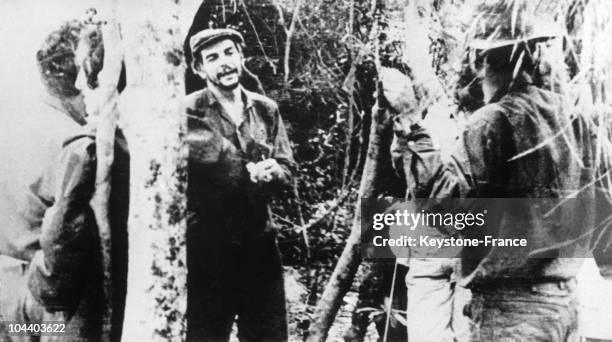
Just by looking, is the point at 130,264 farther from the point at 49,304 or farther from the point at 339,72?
the point at 339,72

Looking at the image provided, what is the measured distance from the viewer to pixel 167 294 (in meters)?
4.28

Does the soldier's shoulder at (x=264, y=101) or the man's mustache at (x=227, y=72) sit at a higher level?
the man's mustache at (x=227, y=72)

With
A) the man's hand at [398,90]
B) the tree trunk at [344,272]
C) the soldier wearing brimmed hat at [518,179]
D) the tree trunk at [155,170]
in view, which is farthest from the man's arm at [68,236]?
the soldier wearing brimmed hat at [518,179]

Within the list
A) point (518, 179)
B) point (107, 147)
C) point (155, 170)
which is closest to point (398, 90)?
point (518, 179)

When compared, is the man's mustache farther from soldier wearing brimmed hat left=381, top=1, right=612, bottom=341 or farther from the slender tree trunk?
soldier wearing brimmed hat left=381, top=1, right=612, bottom=341

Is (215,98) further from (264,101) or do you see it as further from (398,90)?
(398,90)

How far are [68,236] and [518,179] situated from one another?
9.89ft

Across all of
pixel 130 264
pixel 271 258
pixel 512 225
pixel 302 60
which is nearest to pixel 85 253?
pixel 130 264

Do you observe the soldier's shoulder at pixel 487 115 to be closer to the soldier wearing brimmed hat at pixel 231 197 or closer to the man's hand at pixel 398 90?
the man's hand at pixel 398 90

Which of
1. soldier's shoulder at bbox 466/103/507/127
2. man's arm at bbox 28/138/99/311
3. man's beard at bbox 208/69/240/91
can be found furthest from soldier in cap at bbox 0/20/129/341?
soldier's shoulder at bbox 466/103/507/127

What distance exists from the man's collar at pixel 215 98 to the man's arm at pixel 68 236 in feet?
2.70

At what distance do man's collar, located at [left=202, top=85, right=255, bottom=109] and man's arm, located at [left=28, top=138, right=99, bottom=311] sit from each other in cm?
82

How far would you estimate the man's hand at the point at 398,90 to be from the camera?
4430 millimetres

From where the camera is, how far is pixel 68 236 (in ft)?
14.3
